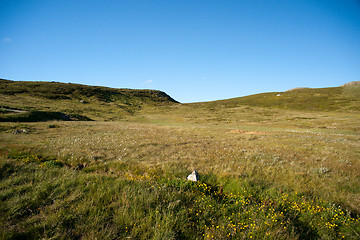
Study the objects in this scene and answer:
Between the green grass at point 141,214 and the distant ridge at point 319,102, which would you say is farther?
the distant ridge at point 319,102

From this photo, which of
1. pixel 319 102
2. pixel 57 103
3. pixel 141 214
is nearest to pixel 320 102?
pixel 319 102

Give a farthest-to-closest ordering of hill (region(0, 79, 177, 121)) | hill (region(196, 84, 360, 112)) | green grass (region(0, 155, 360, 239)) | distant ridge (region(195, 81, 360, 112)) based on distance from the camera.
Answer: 1. distant ridge (region(195, 81, 360, 112))
2. hill (region(196, 84, 360, 112))
3. hill (region(0, 79, 177, 121))
4. green grass (region(0, 155, 360, 239))

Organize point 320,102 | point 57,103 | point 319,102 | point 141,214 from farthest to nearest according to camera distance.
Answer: point 319,102, point 320,102, point 57,103, point 141,214

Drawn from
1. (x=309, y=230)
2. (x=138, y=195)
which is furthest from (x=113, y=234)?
(x=309, y=230)

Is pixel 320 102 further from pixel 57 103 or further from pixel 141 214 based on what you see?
pixel 57 103

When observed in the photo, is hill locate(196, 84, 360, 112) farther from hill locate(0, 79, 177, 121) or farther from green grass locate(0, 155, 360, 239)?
green grass locate(0, 155, 360, 239)

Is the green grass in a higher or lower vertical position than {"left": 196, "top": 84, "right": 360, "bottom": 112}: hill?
lower

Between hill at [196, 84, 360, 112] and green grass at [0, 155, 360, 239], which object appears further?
hill at [196, 84, 360, 112]

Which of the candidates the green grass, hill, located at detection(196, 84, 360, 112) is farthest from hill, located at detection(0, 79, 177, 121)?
hill, located at detection(196, 84, 360, 112)

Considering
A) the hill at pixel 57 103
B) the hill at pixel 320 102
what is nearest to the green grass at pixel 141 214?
the hill at pixel 57 103

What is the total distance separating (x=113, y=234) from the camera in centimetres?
337

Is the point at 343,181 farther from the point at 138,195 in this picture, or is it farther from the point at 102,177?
the point at 102,177

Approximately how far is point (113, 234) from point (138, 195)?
4.20ft

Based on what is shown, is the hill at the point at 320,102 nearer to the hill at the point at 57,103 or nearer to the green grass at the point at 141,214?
the hill at the point at 57,103
